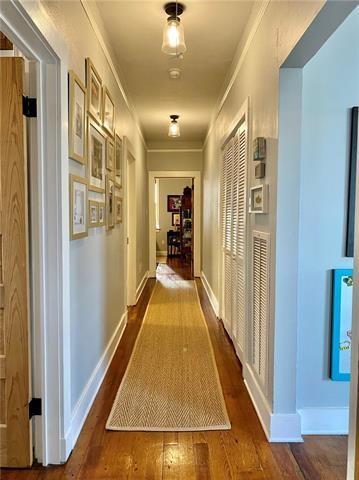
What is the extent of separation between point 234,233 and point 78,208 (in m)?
1.68

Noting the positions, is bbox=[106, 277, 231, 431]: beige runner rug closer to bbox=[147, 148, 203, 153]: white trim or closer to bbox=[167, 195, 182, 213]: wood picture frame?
bbox=[147, 148, 203, 153]: white trim

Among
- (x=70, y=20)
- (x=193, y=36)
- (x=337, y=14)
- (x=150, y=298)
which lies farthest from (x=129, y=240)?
(x=337, y=14)

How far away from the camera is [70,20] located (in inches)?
74.2

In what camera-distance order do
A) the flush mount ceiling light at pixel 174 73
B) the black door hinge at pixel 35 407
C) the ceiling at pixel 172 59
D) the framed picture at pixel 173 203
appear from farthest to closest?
the framed picture at pixel 173 203, the flush mount ceiling light at pixel 174 73, the ceiling at pixel 172 59, the black door hinge at pixel 35 407

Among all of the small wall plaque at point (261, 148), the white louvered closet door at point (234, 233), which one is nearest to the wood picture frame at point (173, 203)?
the white louvered closet door at point (234, 233)

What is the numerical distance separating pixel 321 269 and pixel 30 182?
1.56m

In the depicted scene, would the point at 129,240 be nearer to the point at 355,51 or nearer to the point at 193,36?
the point at 193,36

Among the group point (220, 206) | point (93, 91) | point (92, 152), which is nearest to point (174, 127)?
point (220, 206)

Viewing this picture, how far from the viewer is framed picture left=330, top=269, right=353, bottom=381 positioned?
191 centimetres

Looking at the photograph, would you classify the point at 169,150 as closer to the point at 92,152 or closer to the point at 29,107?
the point at 92,152

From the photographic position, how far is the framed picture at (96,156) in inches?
89.6

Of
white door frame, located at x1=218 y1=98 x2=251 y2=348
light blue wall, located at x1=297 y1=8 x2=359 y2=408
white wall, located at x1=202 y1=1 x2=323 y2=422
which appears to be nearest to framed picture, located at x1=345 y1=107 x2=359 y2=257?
light blue wall, located at x1=297 y1=8 x2=359 y2=408

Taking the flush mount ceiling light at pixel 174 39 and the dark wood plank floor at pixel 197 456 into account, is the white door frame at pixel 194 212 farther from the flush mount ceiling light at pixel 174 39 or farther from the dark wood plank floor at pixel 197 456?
the dark wood plank floor at pixel 197 456

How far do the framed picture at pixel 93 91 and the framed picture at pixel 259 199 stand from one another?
1.17 meters
